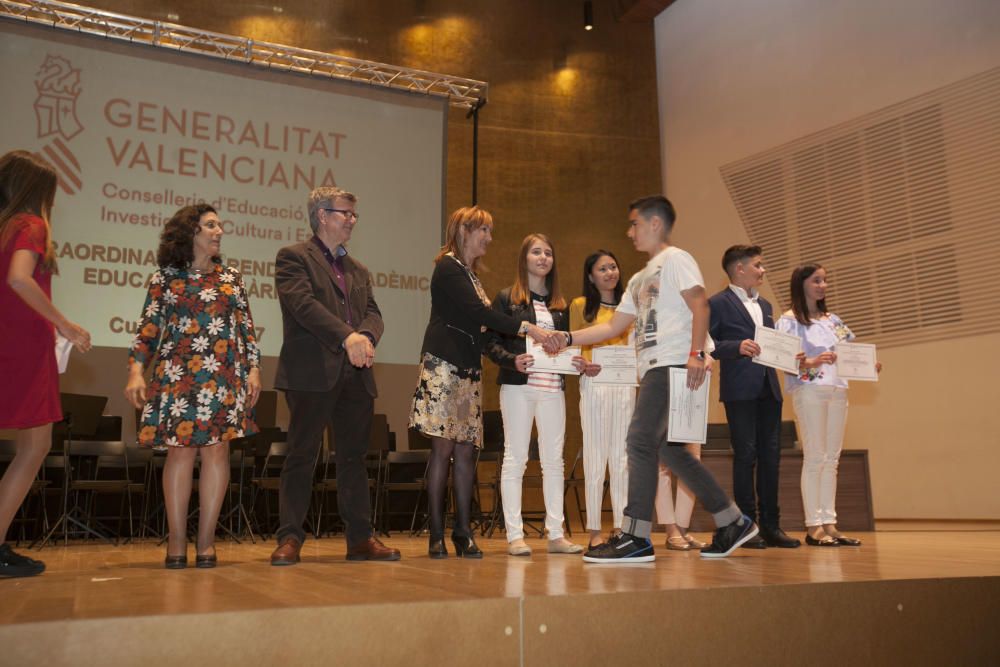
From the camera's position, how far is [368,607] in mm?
1730

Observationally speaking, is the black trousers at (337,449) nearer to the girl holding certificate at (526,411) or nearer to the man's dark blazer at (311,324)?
the man's dark blazer at (311,324)

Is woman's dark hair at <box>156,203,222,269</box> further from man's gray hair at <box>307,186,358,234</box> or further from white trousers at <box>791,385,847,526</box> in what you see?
white trousers at <box>791,385,847,526</box>

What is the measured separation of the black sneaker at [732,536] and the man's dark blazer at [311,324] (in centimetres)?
149

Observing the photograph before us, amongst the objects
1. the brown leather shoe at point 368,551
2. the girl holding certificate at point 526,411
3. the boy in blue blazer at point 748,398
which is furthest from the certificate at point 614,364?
the brown leather shoe at point 368,551

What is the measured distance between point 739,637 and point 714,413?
734 cm

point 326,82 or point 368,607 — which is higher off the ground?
point 326,82

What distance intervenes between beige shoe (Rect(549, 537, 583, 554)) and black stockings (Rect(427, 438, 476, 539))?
16.4 inches

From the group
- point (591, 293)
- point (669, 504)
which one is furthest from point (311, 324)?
point (669, 504)

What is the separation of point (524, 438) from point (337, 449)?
0.85 meters

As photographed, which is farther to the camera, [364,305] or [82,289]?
[82,289]

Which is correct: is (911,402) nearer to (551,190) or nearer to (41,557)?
(551,190)

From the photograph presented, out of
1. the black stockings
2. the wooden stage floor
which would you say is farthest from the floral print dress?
the black stockings

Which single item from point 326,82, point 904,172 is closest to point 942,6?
point 904,172

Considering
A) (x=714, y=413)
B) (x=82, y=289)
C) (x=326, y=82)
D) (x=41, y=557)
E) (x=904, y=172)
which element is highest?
(x=326, y=82)
